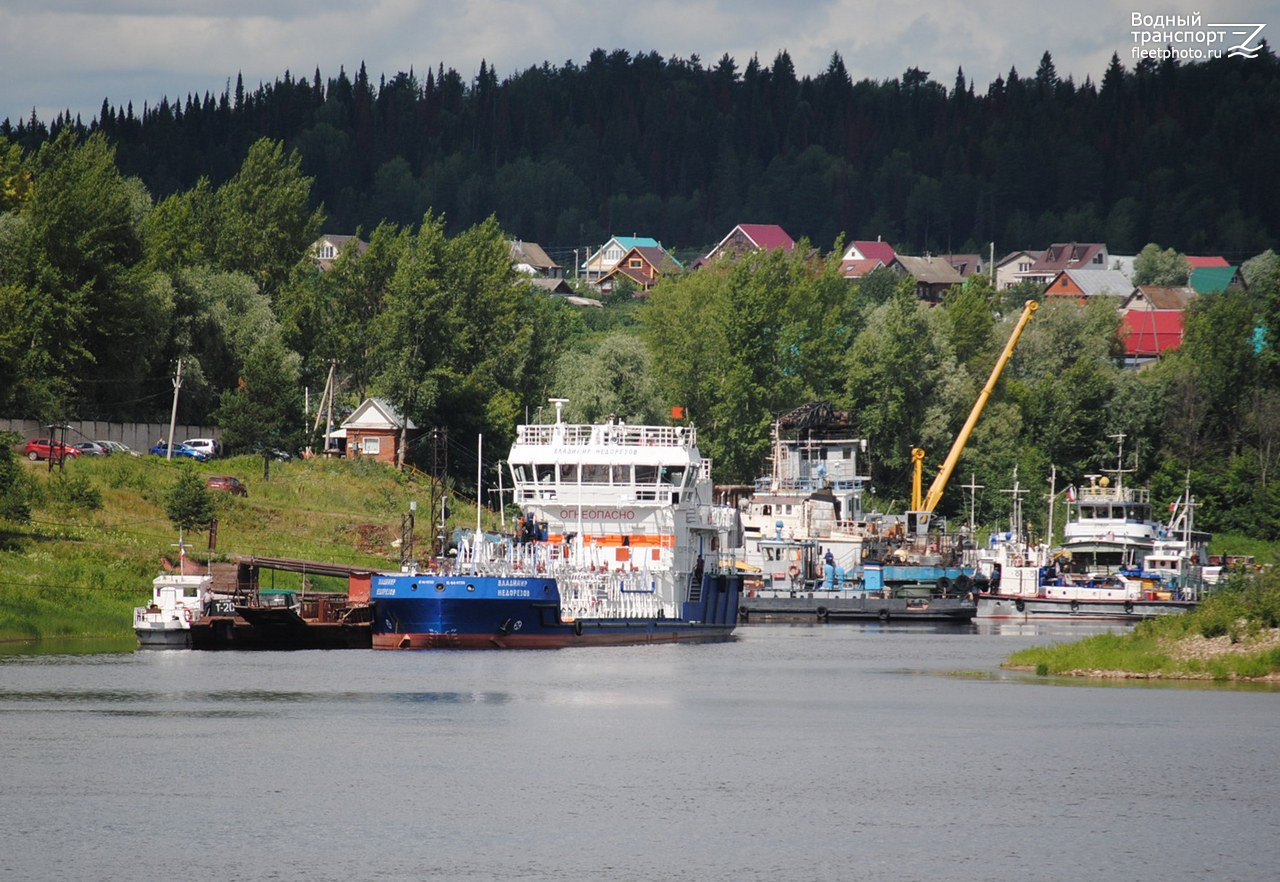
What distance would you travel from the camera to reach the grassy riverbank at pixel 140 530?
247 ft

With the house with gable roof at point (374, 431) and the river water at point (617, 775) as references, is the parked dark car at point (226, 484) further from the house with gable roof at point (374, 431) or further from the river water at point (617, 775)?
the river water at point (617, 775)

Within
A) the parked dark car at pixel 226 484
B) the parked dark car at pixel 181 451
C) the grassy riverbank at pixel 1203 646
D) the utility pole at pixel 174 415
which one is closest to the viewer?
the grassy riverbank at pixel 1203 646

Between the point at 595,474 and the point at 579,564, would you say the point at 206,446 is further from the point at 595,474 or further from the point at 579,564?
the point at 579,564

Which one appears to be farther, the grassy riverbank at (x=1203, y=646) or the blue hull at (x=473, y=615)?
the blue hull at (x=473, y=615)

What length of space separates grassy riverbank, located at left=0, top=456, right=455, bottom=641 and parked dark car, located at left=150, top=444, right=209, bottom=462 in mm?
3085

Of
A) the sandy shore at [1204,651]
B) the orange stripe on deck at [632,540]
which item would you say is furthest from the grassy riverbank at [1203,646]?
the orange stripe on deck at [632,540]

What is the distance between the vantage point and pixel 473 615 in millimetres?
72688

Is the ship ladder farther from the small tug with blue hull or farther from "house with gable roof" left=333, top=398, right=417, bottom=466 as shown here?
"house with gable roof" left=333, top=398, right=417, bottom=466

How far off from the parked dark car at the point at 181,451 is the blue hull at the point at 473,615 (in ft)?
124

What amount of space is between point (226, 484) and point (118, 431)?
16510 millimetres

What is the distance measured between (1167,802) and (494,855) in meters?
14.2

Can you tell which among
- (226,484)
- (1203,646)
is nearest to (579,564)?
(1203,646)

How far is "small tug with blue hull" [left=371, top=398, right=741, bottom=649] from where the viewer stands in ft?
239

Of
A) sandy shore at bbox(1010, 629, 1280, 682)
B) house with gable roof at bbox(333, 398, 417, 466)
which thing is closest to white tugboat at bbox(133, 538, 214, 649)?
sandy shore at bbox(1010, 629, 1280, 682)
